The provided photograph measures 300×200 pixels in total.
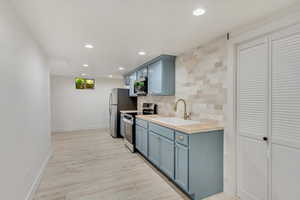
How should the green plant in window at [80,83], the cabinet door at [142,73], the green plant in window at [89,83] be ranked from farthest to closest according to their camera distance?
the green plant in window at [89,83] → the green plant in window at [80,83] → the cabinet door at [142,73]

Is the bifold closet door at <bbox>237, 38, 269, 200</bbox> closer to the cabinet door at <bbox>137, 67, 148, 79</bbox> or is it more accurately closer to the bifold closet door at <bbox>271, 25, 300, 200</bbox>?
the bifold closet door at <bbox>271, 25, 300, 200</bbox>

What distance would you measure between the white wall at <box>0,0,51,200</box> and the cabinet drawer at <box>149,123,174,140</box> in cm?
194

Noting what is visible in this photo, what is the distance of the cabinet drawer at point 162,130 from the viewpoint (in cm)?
238

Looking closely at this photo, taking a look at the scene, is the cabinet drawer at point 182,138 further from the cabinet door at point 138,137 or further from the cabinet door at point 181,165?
the cabinet door at point 138,137

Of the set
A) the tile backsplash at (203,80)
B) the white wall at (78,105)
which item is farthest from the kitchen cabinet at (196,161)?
the white wall at (78,105)

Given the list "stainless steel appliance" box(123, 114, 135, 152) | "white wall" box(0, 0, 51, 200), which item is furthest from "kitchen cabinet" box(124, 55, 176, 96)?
"white wall" box(0, 0, 51, 200)

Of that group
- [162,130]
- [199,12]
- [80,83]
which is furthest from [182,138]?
[80,83]

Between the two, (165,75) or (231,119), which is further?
(165,75)

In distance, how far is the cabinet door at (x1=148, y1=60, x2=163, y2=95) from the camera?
3.38 m

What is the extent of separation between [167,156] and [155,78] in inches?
72.7

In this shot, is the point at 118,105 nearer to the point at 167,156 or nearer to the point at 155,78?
Result: the point at 155,78

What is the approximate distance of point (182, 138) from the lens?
2.11 m

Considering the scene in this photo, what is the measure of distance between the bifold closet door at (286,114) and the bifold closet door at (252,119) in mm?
91

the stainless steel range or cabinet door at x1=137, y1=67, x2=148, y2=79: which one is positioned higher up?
cabinet door at x1=137, y1=67, x2=148, y2=79
